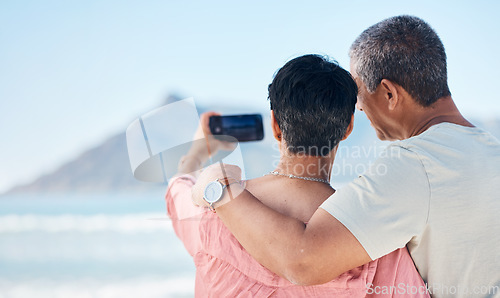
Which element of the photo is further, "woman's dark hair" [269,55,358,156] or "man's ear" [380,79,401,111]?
"man's ear" [380,79,401,111]

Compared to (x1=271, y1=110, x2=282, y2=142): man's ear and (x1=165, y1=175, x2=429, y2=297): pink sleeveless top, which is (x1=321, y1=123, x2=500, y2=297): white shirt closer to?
(x1=165, y1=175, x2=429, y2=297): pink sleeveless top

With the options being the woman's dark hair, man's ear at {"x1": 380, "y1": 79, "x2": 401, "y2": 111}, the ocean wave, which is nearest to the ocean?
the ocean wave

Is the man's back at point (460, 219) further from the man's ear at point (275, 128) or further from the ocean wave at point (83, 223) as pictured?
the ocean wave at point (83, 223)

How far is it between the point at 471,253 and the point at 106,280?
29.7ft

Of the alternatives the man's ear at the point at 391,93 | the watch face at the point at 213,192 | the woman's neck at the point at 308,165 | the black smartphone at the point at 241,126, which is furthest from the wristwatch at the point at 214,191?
the man's ear at the point at 391,93

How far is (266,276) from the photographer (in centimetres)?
118

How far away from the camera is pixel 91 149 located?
141ft

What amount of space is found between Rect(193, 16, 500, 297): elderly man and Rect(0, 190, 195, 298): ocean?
6744 mm

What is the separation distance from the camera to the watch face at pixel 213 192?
116 centimetres

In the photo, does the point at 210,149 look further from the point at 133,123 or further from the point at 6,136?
the point at 6,136

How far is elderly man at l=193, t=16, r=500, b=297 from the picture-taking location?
3.65 feet

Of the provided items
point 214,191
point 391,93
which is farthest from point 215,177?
point 391,93

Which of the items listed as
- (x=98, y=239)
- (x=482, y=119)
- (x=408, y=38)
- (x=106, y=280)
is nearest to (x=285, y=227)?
(x=408, y=38)

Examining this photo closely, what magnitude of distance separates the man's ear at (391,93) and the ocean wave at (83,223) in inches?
532
